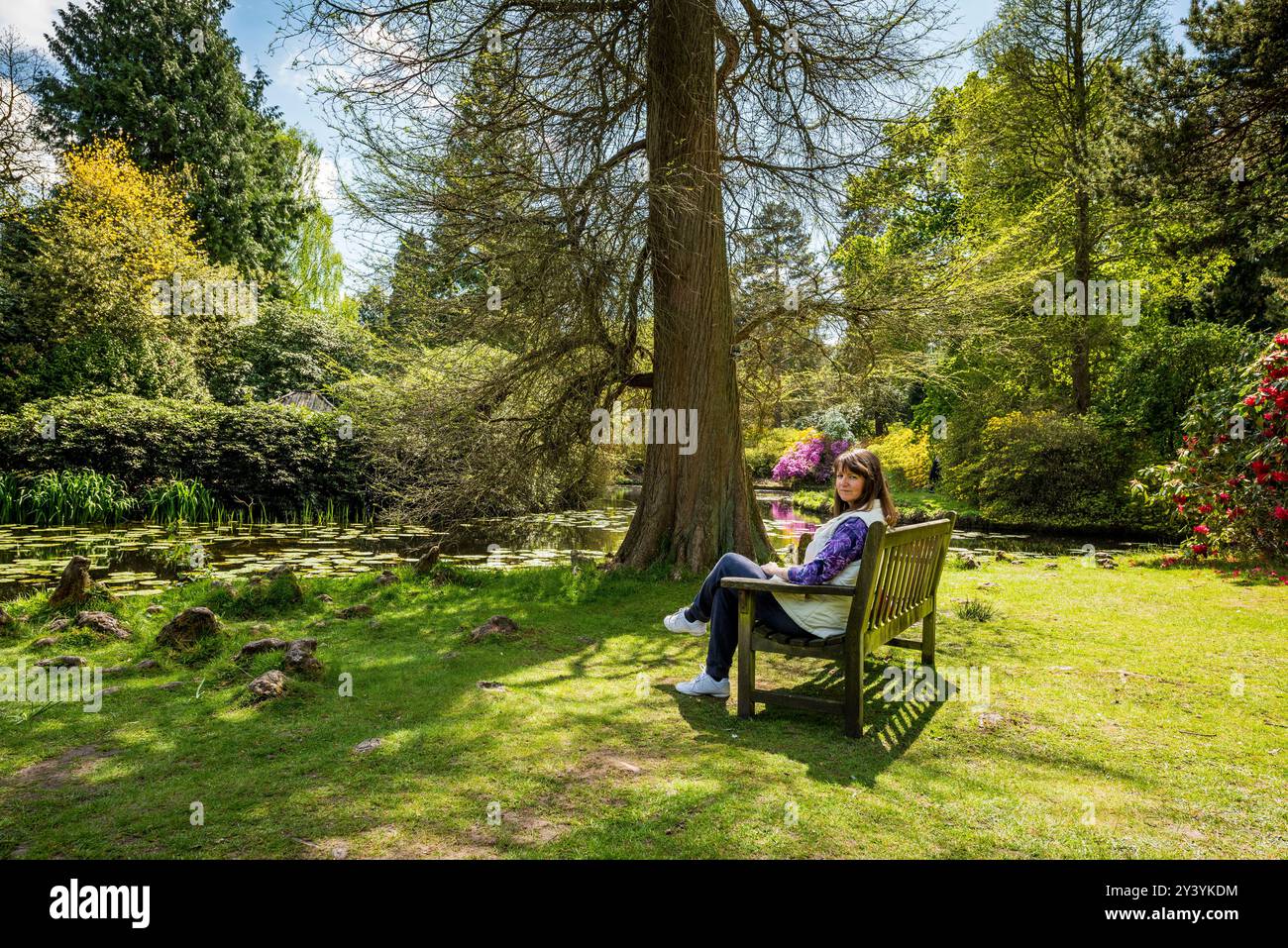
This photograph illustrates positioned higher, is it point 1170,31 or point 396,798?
point 1170,31

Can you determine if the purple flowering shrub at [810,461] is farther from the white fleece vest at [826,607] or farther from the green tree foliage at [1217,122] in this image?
the white fleece vest at [826,607]

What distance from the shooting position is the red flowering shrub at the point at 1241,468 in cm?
568

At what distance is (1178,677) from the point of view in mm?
5020

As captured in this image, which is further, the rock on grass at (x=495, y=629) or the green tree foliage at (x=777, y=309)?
the green tree foliage at (x=777, y=309)

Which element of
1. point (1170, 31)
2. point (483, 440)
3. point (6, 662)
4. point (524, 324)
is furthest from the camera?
point (1170, 31)

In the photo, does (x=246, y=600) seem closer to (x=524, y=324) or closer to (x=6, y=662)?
(x=6, y=662)

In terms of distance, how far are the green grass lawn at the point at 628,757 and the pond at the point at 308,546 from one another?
11.6ft

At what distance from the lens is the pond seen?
9.39 metres

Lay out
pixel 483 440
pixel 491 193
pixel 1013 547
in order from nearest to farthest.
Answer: pixel 491 193
pixel 483 440
pixel 1013 547

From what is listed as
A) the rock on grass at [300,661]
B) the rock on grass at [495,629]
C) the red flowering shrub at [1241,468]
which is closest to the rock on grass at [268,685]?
the rock on grass at [300,661]

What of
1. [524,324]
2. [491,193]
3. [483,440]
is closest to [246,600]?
[483,440]

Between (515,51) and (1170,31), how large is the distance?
18684mm

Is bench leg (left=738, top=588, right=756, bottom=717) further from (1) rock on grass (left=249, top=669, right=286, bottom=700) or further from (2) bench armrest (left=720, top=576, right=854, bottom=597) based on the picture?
(1) rock on grass (left=249, top=669, right=286, bottom=700)
